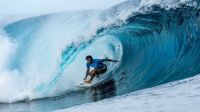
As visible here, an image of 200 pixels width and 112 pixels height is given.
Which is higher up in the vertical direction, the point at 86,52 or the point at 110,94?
the point at 86,52

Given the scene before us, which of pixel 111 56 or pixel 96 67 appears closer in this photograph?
pixel 96 67

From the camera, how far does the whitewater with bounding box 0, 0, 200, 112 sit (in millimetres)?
9008

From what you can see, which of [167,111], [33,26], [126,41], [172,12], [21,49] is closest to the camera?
[167,111]

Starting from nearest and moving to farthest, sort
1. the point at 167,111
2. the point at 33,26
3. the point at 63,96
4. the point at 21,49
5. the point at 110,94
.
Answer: the point at 167,111
the point at 110,94
the point at 63,96
the point at 21,49
the point at 33,26

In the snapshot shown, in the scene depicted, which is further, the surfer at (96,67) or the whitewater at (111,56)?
the surfer at (96,67)

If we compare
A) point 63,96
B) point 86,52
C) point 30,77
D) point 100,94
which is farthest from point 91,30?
point 100,94

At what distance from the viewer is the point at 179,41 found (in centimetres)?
1034

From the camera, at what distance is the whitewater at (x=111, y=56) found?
29.6 feet

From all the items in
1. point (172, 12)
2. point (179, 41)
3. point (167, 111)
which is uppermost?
point (172, 12)

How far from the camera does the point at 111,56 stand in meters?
11.7

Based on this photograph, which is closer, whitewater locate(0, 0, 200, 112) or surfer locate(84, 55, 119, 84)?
whitewater locate(0, 0, 200, 112)

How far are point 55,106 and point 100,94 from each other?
34.5 inches

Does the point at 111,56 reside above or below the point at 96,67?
above

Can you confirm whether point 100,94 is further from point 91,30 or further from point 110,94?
point 91,30
